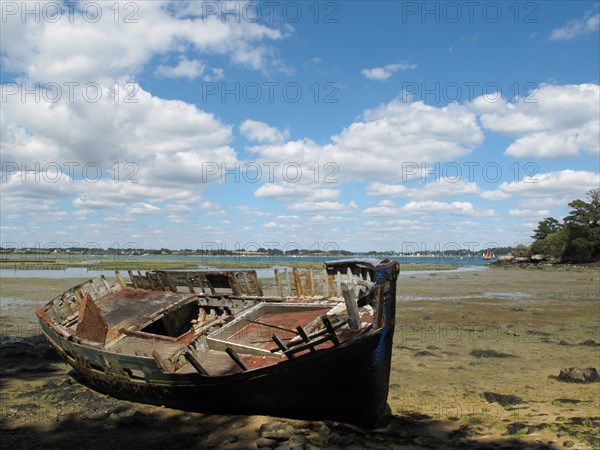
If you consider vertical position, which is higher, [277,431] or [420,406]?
[277,431]

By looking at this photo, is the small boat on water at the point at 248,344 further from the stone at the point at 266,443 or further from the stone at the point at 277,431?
the stone at the point at 266,443

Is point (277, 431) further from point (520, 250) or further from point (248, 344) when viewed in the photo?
point (520, 250)

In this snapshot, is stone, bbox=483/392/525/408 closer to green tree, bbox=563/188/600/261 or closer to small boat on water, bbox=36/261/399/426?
small boat on water, bbox=36/261/399/426

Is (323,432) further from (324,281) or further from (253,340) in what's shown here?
(324,281)

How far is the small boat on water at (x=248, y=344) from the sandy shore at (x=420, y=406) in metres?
0.37

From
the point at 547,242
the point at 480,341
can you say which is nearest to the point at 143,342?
the point at 480,341

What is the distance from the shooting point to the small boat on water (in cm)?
700

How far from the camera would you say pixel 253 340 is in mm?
9086

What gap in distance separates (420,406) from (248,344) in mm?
3554

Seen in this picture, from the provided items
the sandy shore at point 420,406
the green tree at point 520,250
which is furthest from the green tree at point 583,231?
the sandy shore at point 420,406

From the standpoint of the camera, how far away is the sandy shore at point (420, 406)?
7160 mm

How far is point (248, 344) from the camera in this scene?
29.2 feet

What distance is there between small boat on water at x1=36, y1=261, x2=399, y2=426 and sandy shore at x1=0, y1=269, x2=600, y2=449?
37cm

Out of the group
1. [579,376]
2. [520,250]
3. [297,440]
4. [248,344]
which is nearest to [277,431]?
[297,440]
